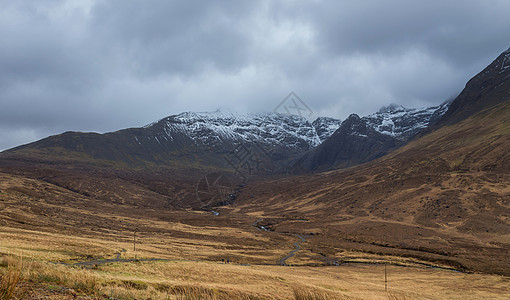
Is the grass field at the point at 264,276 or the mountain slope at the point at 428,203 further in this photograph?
the mountain slope at the point at 428,203

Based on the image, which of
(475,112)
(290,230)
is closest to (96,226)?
(290,230)

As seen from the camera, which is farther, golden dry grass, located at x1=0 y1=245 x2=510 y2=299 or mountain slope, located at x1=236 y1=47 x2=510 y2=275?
mountain slope, located at x1=236 y1=47 x2=510 y2=275

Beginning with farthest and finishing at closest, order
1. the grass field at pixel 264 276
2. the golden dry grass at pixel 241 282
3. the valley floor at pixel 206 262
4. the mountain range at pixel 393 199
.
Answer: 1. the mountain range at pixel 393 199
2. the grass field at pixel 264 276
3. the valley floor at pixel 206 262
4. the golden dry grass at pixel 241 282

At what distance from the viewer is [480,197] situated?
90.2 m

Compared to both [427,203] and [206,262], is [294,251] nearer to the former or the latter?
[206,262]

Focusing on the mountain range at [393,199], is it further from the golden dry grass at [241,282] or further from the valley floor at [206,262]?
the golden dry grass at [241,282]

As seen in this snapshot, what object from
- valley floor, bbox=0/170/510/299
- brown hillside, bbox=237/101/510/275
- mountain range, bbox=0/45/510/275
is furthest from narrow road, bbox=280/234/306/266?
brown hillside, bbox=237/101/510/275

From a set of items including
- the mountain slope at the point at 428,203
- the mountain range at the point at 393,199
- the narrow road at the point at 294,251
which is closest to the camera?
the narrow road at the point at 294,251

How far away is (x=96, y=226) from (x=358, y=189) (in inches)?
3774

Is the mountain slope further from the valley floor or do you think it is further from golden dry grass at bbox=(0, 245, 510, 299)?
golden dry grass at bbox=(0, 245, 510, 299)

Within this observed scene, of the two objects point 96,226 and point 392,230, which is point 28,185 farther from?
point 392,230

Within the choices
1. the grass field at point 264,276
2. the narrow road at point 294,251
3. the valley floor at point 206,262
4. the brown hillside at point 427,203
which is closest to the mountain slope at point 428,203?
the brown hillside at point 427,203

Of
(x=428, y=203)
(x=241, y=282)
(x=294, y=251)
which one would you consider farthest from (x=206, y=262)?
(x=428, y=203)

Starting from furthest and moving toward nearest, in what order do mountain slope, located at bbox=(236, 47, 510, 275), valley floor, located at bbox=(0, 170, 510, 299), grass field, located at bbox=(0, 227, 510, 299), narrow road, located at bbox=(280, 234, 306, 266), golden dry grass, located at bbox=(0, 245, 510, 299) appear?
mountain slope, located at bbox=(236, 47, 510, 275) → narrow road, located at bbox=(280, 234, 306, 266) → grass field, located at bbox=(0, 227, 510, 299) → valley floor, located at bbox=(0, 170, 510, 299) → golden dry grass, located at bbox=(0, 245, 510, 299)
